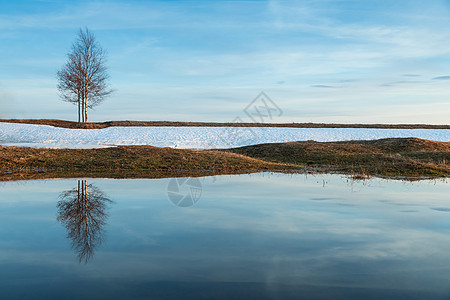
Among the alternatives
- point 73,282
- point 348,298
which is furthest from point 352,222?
point 73,282

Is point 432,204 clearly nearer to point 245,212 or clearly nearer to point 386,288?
point 245,212

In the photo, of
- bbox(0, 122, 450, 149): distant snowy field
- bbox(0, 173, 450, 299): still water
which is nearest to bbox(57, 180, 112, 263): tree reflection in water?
bbox(0, 173, 450, 299): still water

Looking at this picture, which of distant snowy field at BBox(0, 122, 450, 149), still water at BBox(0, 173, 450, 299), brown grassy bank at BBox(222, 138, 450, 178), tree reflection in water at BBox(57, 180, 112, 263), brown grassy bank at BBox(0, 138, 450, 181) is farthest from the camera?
distant snowy field at BBox(0, 122, 450, 149)

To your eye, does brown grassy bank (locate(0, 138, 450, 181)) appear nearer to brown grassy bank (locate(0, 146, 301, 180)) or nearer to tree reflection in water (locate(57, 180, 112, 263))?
brown grassy bank (locate(0, 146, 301, 180))

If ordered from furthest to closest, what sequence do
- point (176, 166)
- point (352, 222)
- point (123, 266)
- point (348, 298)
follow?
1. point (176, 166)
2. point (352, 222)
3. point (123, 266)
4. point (348, 298)

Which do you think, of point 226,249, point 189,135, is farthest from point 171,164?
point 189,135

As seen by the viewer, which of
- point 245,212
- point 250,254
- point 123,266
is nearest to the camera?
point 123,266

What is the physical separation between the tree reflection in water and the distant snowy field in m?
30.0

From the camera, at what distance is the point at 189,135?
5656 cm

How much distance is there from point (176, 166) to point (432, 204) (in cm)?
1792

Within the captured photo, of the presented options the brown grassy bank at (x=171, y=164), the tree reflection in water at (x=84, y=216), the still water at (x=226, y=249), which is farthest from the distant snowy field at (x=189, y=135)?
the still water at (x=226, y=249)

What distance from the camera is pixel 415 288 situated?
24.1 feet

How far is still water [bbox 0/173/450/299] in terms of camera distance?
24.0 feet

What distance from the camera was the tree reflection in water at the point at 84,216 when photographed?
970 centimetres
